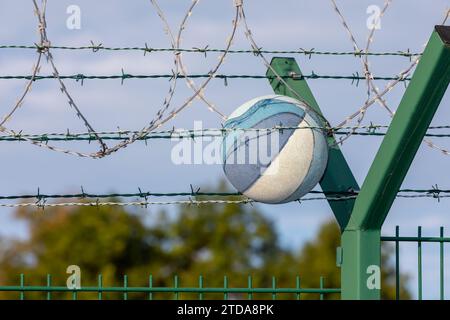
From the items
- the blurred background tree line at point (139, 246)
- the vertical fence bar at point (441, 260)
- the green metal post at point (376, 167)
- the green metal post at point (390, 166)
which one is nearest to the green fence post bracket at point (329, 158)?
the green metal post at point (376, 167)

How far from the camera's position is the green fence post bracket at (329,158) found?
10523mm

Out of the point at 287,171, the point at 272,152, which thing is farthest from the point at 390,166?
the point at 272,152

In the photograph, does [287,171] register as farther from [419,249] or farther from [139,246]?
[139,246]

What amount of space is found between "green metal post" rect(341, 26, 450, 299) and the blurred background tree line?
29572 millimetres

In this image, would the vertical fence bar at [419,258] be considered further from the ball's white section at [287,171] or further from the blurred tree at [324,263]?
the blurred tree at [324,263]

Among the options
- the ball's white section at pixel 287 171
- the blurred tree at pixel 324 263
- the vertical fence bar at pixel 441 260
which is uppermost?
the blurred tree at pixel 324 263

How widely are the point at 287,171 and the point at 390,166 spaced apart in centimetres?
79

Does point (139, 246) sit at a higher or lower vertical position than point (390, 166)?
higher

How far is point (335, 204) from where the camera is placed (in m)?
10.6

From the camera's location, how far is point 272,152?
9.80m

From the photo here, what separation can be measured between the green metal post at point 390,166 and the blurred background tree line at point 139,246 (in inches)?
1164
